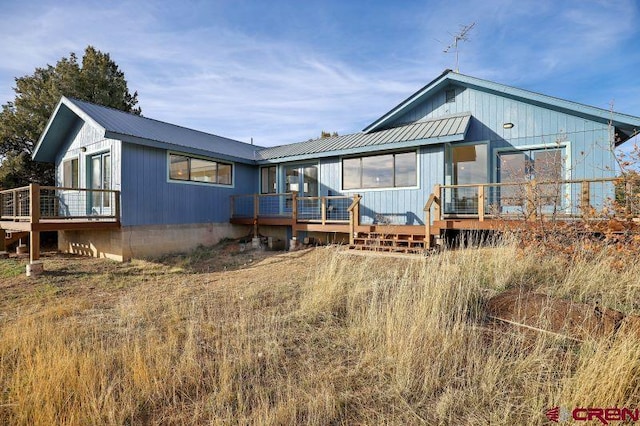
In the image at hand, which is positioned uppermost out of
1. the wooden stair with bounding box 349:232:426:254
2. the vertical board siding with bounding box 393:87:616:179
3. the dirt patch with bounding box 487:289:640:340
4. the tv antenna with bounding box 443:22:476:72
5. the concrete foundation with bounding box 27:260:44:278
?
the tv antenna with bounding box 443:22:476:72

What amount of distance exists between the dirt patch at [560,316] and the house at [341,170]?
4583 millimetres

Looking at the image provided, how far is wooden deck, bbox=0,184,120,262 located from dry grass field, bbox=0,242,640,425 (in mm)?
4222

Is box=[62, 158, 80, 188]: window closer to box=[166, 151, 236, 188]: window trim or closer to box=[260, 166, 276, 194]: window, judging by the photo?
box=[166, 151, 236, 188]: window trim

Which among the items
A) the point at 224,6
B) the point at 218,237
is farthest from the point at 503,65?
the point at 218,237

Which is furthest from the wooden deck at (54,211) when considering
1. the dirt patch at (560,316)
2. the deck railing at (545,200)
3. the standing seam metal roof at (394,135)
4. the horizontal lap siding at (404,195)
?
the dirt patch at (560,316)

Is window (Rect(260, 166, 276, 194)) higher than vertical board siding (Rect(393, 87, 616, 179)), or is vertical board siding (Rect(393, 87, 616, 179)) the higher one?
vertical board siding (Rect(393, 87, 616, 179))

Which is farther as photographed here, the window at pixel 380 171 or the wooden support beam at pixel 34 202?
the window at pixel 380 171

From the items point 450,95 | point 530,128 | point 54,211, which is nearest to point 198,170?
point 54,211

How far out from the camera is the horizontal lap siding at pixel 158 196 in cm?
1050

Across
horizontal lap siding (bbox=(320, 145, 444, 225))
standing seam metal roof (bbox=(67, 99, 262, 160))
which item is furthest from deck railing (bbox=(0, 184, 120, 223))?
horizontal lap siding (bbox=(320, 145, 444, 225))

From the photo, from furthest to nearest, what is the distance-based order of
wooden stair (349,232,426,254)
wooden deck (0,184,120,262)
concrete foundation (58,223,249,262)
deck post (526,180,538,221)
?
concrete foundation (58,223,249,262), wooden stair (349,232,426,254), wooden deck (0,184,120,262), deck post (526,180,538,221)

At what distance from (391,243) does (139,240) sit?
8.36 metres

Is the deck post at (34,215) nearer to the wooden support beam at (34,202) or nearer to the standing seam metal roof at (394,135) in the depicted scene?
the wooden support beam at (34,202)

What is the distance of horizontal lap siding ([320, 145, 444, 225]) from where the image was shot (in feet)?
34.6
